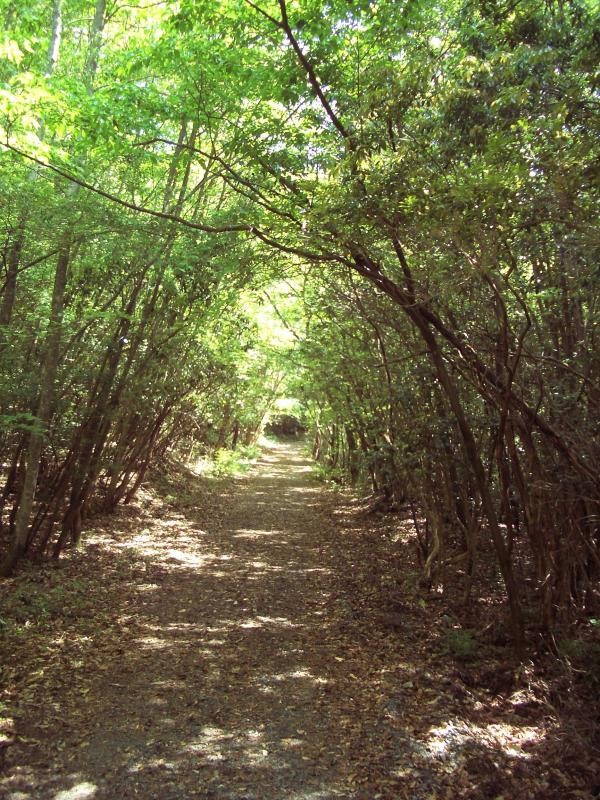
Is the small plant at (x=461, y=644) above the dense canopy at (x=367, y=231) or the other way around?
the other way around

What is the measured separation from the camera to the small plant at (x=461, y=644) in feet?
18.1

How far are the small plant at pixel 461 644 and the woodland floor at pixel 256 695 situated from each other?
1.4 inches

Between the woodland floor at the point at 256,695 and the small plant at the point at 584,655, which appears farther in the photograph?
the small plant at the point at 584,655

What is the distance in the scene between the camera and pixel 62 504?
919 cm

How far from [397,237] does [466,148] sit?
1.07 metres

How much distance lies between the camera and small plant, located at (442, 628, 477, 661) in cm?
553

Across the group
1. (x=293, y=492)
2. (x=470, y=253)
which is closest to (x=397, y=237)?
(x=470, y=253)

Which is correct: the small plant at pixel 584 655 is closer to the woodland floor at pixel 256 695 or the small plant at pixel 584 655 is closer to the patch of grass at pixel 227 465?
the woodland floor at pixel 256 695

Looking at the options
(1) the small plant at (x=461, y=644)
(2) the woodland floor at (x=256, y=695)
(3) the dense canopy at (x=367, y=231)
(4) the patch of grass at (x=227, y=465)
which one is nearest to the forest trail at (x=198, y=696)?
(2) the woodland floor at (x=256, y=695)

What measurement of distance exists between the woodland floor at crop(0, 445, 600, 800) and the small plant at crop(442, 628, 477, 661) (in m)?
0.04

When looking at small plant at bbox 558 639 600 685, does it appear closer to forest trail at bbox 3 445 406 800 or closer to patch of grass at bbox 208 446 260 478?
forest trail at bbox 3 445 406 800

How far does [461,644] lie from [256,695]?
2.30 metres

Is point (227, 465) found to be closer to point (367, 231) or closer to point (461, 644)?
point (461, 644)

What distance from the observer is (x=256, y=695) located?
4555 mm
